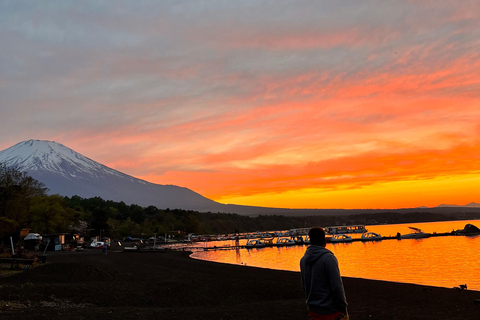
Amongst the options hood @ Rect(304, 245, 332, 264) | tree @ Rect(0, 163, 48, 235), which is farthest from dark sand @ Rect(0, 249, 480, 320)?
tree @ Rect(0, 163, 48, 235)

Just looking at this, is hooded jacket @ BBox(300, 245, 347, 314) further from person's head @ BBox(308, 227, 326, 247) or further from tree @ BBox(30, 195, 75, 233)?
tree @ BBox(30, 195, 75, 233)

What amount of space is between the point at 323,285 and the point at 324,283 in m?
0.03

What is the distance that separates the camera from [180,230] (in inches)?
6467

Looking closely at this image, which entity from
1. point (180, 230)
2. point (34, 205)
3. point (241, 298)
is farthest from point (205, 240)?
point (241, 298)

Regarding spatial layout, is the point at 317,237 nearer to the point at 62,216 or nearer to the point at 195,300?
the point at 195,300

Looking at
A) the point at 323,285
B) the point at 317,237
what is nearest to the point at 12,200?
the point at 317,237

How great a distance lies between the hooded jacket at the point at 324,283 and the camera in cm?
558

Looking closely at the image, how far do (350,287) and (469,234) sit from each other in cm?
10986

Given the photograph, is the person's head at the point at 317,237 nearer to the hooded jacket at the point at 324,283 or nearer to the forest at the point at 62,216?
the hooded jacket at the point at 324,283

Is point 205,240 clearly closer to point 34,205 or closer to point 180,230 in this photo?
point 180,230

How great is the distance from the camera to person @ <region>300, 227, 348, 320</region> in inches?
220

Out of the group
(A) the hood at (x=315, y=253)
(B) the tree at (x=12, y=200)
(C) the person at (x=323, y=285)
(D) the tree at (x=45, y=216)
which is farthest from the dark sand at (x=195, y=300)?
(D) the tree at (x=45, y=216)

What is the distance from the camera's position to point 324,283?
569 cm

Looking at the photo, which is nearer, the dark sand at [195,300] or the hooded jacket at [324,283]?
the hooded jacket at [324,283]
